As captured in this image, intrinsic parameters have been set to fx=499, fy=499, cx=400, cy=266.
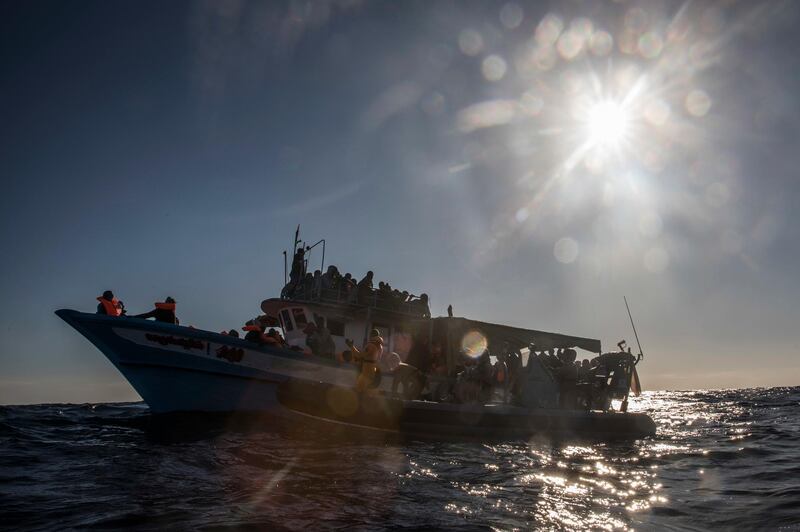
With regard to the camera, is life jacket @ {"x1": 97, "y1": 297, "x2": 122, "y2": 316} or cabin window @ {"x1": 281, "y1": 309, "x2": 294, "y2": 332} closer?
life jacket @ {"x1": 97, "y1": 297, "x2": 122, "y2": 316}

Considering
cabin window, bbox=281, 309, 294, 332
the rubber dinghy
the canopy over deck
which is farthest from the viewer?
the canopy over deck

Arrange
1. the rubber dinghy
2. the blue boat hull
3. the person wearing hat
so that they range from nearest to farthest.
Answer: the rubber dinghy → the person wearing hat → the blue boat hull

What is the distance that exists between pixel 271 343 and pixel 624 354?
11496 mm

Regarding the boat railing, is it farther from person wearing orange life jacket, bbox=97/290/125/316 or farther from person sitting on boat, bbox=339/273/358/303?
person wearing orange life jacket, bbox=97/290/125/316

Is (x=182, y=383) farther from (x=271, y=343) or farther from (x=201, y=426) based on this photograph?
(x=271, y=343)

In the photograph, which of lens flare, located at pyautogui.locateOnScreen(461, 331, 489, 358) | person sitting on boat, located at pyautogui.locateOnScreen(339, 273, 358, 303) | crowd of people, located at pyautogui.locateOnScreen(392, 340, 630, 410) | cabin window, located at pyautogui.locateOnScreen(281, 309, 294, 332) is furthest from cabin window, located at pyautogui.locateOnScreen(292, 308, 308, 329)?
lens flare, located at pyautogui.locateOnScreen(461, 331, 489, 358)

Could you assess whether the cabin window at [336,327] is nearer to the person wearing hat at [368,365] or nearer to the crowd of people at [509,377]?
the crowd of people at [509,377]

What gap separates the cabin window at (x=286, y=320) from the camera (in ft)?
53.6

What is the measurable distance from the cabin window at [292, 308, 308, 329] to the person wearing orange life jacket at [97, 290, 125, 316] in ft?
16.5

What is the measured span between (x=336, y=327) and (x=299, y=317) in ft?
4.14

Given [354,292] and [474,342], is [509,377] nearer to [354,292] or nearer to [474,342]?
[474,342]

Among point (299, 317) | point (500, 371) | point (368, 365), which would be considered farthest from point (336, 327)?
point (500, 371)

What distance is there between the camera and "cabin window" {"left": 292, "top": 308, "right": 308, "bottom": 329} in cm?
1611

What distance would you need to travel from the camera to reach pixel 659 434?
57.2 feet
